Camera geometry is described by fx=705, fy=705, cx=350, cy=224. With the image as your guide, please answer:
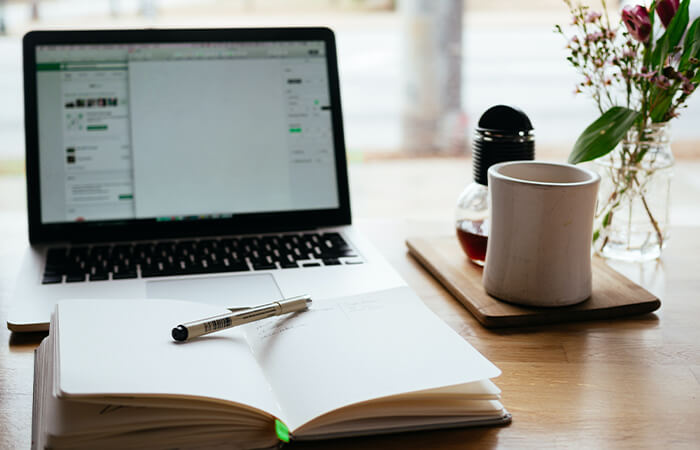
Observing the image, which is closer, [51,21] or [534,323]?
[534,323]

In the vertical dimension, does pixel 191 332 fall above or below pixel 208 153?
below

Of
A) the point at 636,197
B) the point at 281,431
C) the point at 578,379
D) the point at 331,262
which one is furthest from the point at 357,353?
the point at 636,197

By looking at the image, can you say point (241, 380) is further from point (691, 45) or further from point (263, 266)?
point (691, 45)

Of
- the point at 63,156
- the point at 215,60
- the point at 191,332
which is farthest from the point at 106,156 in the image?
the point at 191,332

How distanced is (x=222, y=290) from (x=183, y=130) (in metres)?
0.31

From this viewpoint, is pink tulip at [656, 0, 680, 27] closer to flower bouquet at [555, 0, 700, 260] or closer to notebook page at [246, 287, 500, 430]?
flower bouquet at [555, 0, 700, 260]

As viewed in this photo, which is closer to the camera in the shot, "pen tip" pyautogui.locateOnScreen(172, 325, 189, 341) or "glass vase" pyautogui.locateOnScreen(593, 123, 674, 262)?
"pen tip" pyautogui.locateOnScreen(172, 325, 189, 341)

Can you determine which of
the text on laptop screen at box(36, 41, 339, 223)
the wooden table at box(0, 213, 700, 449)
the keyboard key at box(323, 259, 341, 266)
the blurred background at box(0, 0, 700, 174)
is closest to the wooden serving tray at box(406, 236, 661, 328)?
the wooden table at box(0, 213, 700, 449)

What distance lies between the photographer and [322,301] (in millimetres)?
760

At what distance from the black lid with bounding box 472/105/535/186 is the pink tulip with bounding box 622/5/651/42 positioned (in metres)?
0.17

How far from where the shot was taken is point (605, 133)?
0.91m

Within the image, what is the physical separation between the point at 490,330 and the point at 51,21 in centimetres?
382

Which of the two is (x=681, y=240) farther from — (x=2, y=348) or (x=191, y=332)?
(x=2, y=348)

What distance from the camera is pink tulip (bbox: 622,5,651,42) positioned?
86 cm
